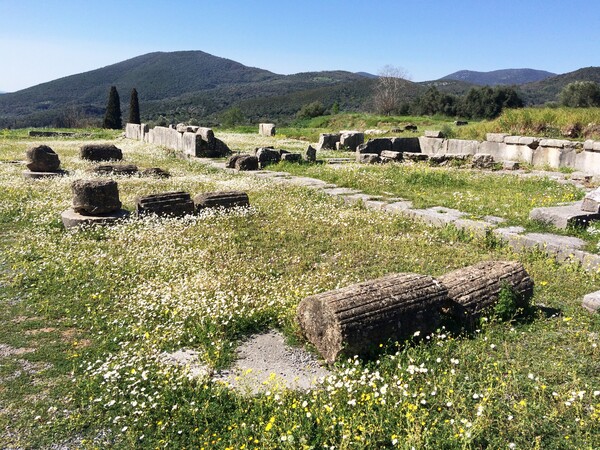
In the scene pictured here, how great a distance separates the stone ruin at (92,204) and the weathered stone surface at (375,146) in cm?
1380

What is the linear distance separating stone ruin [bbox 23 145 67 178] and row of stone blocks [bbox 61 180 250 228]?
6.83 metres

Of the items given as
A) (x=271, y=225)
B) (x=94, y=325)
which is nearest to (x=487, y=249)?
(x=271, y=225)

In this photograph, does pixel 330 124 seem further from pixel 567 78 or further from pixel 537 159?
pixel 567 78

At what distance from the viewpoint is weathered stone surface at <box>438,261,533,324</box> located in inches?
209

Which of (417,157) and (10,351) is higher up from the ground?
(417,157)

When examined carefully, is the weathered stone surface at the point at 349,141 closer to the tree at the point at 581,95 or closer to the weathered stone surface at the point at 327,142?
the weathered stone surface at the point at 327,142

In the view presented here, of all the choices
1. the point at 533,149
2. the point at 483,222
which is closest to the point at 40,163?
the point at 483,222

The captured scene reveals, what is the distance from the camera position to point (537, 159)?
62.2 feet

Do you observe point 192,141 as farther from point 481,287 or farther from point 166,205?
point 481,287

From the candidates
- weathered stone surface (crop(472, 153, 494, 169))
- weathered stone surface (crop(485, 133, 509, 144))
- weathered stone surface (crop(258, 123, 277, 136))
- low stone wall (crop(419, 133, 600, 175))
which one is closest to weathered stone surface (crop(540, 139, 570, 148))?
low stone wall (crop(419, 133, 600, 175))

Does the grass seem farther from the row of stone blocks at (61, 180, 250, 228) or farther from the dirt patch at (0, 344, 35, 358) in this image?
the row of stone blocks at (61, 180, 250, 228)

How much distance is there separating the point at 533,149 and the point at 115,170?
16195 mm

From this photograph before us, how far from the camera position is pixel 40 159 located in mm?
16688

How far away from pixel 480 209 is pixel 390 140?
1363 cm
